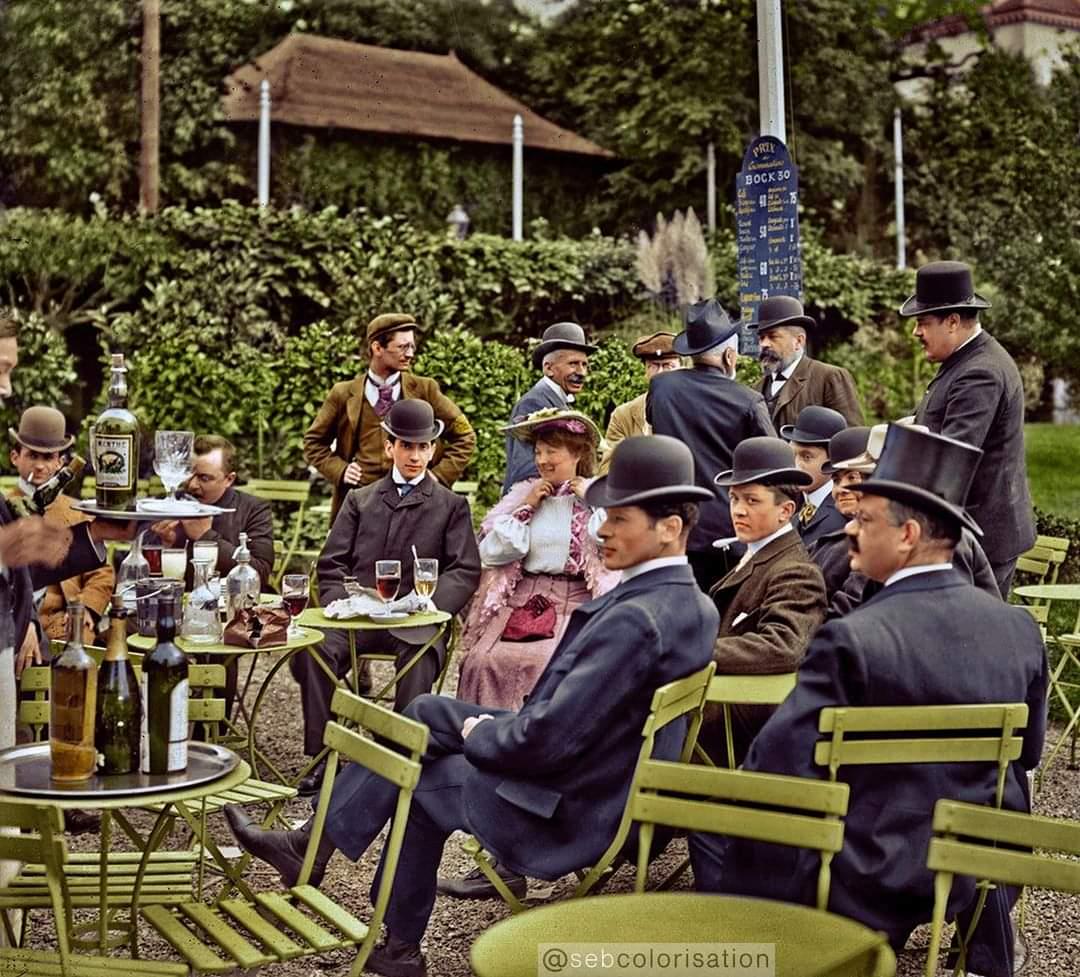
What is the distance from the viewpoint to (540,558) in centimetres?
634

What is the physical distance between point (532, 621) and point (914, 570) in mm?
2599

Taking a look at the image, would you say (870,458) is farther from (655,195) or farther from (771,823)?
(655,195)

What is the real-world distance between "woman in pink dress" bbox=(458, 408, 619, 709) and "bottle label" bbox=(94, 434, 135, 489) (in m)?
2.19

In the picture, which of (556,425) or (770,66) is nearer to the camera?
(556,425)

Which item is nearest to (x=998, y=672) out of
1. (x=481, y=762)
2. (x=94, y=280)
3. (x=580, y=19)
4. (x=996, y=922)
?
(x=996, y=922)

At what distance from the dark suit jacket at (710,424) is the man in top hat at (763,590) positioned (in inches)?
54.7

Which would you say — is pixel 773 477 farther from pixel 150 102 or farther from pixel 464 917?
pixel 150 102

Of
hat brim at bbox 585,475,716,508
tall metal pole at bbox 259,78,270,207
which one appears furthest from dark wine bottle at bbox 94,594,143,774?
tall metal pole at bbox 259,78,270,207

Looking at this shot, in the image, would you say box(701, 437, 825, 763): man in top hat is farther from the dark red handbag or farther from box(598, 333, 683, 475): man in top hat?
box(598, 333, 683, 475): man in top hat

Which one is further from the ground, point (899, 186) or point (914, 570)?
point (899, 186)

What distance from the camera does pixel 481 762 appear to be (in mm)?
4293

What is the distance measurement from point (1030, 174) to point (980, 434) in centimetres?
849

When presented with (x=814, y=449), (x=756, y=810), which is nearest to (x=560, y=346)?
(x=814, y=449)

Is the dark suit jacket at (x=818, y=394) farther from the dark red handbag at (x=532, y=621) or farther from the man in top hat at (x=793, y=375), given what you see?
the dark red handbag at (x=532, y=621)
